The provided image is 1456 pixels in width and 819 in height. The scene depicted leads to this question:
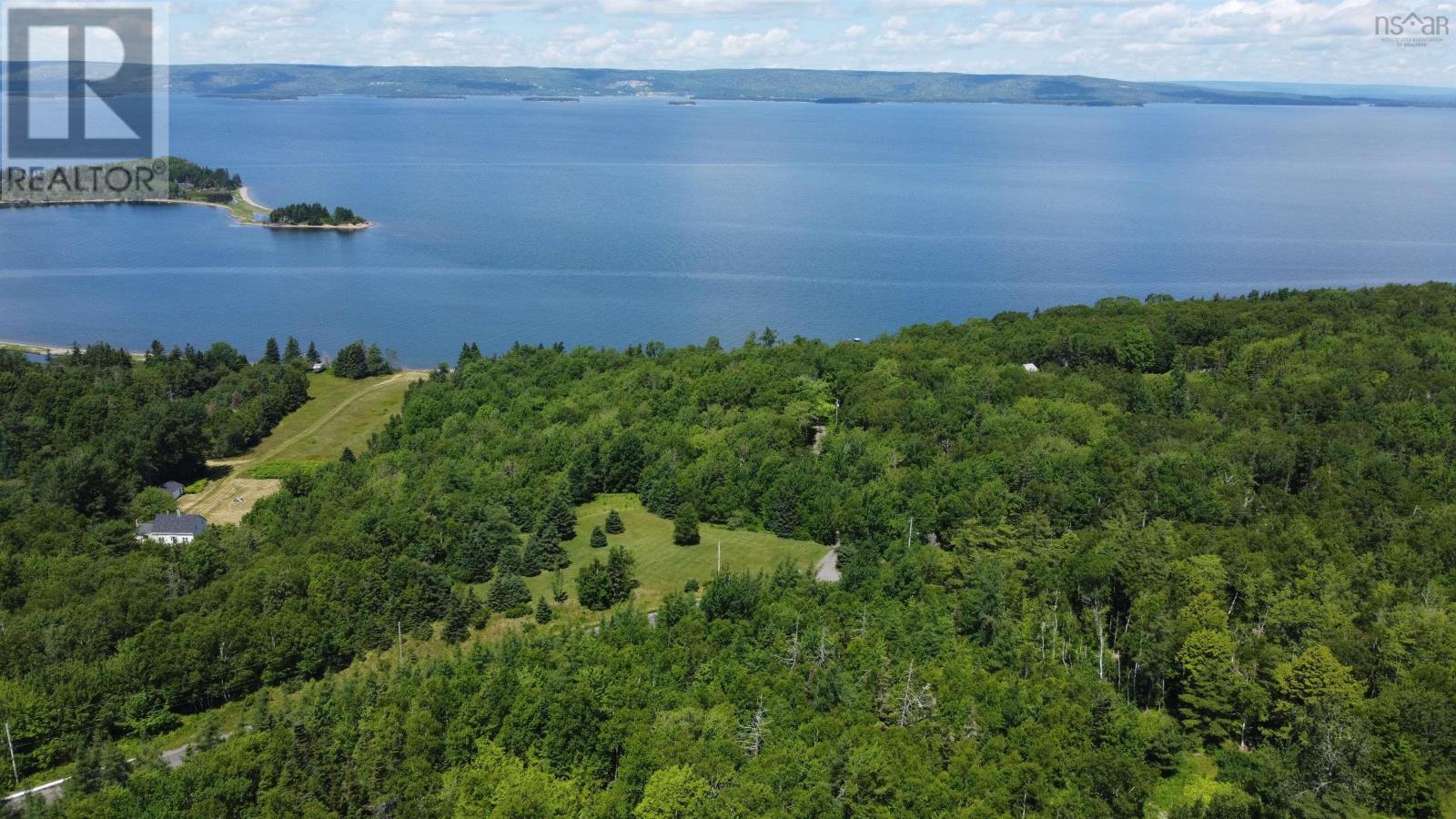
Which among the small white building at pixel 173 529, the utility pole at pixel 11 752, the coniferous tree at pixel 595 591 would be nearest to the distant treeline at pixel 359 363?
the small white building at pixel 173 529

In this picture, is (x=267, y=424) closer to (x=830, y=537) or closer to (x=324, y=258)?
(x=830, y=537)


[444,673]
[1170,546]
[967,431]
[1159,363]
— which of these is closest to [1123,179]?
[1159,363]

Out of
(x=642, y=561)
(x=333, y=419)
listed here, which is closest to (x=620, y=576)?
(x=642, y=561)

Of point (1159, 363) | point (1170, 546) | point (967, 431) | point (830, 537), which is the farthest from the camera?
point (1159, 363)

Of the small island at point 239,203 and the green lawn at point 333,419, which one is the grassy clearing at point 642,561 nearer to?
the green lawn at point 333,419

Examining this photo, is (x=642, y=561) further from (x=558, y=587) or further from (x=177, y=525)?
(x=177, y=525)

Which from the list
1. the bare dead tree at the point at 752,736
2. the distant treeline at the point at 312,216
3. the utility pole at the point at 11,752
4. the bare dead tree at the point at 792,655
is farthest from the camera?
the distant treeline at the point at 312,216
